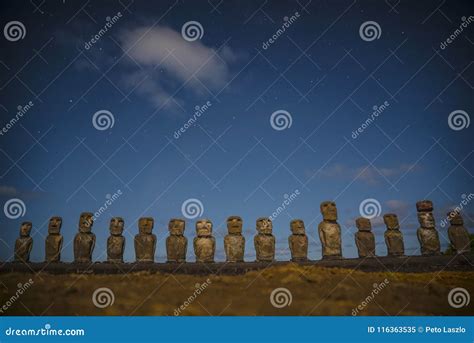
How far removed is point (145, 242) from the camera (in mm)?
11898

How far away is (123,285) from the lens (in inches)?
372

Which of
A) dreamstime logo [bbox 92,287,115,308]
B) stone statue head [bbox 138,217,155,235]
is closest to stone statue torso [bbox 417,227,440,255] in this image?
stone statue head [bbox 138,217,155,235]

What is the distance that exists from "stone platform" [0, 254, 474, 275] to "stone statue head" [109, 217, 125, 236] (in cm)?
89

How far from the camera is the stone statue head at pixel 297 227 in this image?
11.9m

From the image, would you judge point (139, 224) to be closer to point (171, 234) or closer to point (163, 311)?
point (171, 234)

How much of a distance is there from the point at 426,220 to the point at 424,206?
361mm

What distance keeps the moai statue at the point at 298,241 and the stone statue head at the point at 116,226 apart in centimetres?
442

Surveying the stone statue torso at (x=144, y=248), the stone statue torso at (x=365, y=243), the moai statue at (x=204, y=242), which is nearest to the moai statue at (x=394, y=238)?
the stone statue torso at (x=365, y=243)

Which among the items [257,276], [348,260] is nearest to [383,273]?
[348,260]

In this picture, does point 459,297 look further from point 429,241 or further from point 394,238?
point 394,238

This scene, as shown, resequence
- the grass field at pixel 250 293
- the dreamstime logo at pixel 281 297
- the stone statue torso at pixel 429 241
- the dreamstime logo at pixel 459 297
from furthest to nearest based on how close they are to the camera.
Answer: the stone statue torso at pixel 429 241 < the dreamstime logo at pixel 281 297 < the grass field at pixel 250 293 < the dreamstime logo at pixel 459 297

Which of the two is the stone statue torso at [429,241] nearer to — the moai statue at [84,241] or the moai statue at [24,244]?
the moai statue at [84,241]

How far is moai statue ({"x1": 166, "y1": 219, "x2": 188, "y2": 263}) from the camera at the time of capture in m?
11.9

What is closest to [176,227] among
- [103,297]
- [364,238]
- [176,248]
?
[176,248]
